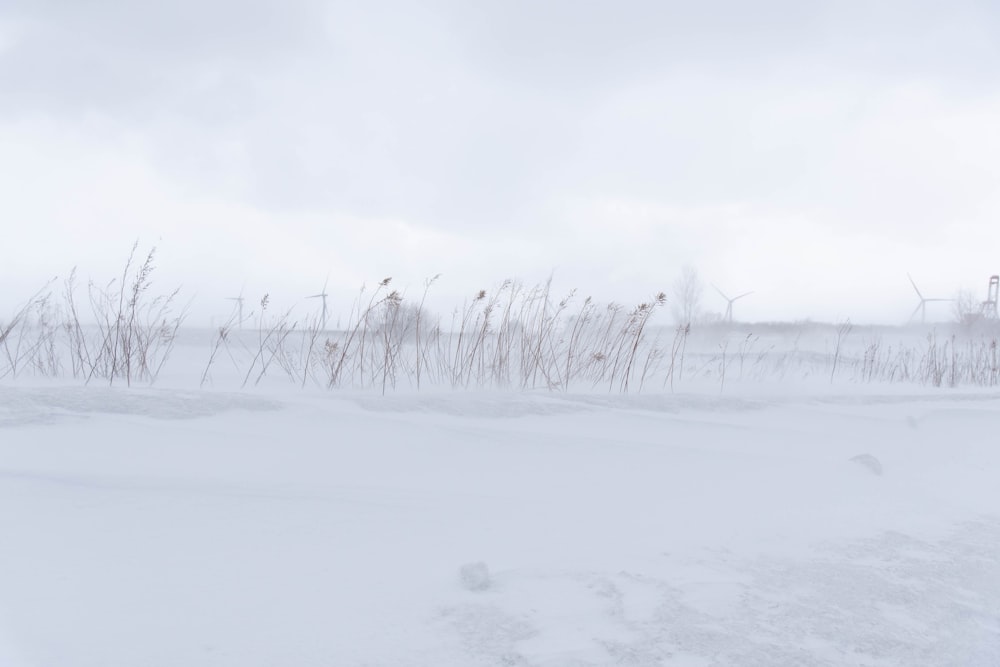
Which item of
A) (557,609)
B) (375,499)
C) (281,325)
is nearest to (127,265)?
(281,325)

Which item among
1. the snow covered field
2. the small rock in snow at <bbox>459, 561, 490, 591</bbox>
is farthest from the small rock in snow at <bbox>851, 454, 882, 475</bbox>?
the small rock in snow at <bbox>459, 561, 490, 591</bbox>

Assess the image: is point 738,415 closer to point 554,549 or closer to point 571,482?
point 571,482

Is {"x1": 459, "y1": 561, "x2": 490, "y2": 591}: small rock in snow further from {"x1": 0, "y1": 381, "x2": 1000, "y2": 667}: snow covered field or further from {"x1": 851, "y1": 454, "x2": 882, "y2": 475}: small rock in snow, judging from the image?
{"x1": 851, "y1": 454, "x2": 882, "y2": 475}: small rock in snow

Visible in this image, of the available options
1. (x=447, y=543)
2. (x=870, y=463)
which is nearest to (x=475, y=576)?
(x=447, y=543)

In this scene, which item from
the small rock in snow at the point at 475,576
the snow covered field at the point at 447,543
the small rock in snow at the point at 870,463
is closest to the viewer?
the snow covered field at the point at 447,543

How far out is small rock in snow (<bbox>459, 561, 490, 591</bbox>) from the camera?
1544 mm

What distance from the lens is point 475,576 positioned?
5.08 ft

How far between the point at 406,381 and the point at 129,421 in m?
2.42

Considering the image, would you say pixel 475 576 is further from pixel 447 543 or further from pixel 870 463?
pixel 870 463

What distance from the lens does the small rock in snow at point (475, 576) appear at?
60.8 inches

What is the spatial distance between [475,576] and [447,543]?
275mm

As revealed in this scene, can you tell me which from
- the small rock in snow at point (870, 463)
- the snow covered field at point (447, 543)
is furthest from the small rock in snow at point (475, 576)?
the small rock in snow at point (870, 463)

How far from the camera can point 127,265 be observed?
14.3ft

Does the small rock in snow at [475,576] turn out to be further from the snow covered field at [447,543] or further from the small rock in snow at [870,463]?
the small rock in snow at [870,463]
